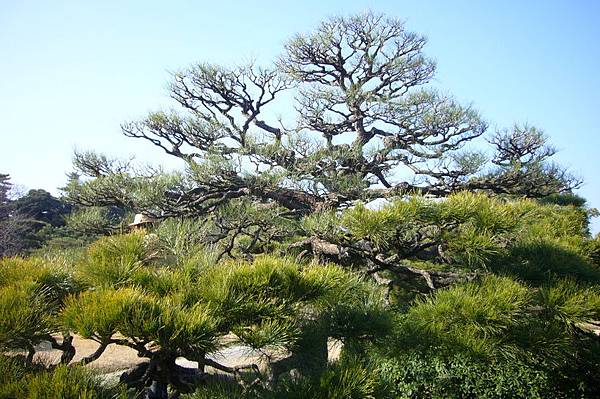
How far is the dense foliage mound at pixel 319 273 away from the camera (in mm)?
1657

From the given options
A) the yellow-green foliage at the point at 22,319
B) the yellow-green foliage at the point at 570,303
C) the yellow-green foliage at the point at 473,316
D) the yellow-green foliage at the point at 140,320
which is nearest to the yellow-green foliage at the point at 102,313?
the yellow-green foliage at the point at 140,320

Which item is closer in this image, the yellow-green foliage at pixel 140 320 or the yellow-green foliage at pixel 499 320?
the yellow-green foliage at pixel 140 320

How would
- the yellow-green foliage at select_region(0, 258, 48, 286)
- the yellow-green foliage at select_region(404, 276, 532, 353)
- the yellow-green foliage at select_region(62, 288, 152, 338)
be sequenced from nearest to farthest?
the yellow-green foliage at select_region(62, 288, 152, 338)
the yellow-green foliage at select_region(0, 258, 48, 286)
the yellow-green foliage at select_region(404, 276, 532, 353)

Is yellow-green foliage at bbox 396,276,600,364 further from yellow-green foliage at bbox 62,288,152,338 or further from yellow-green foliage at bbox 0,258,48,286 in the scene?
yellow-green foliage at bbox 0,258,48,286

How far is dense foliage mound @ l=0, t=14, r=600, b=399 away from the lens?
5.44ft

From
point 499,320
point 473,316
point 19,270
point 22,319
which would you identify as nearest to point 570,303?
point 499,320

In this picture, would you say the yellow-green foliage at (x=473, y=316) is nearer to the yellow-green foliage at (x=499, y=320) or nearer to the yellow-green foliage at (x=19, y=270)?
the yellow-green foliage at (x=499, y=320)

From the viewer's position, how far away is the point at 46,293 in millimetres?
1913

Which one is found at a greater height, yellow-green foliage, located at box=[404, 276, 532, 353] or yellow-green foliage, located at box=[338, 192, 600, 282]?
yellow-green foliage, located at box=[338, 192, 600, 282]

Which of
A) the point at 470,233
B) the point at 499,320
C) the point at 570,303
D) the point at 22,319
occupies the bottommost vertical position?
the point at 22,319

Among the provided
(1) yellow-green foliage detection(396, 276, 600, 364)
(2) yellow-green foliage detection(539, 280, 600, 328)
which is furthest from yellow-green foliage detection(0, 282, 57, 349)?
(2) yellow-green foliage detection(539, 280, 600, 328)

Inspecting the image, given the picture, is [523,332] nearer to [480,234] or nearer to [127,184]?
[480,234]

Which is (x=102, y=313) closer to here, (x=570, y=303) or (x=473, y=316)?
(x=473, y=316)

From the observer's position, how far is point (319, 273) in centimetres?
204
